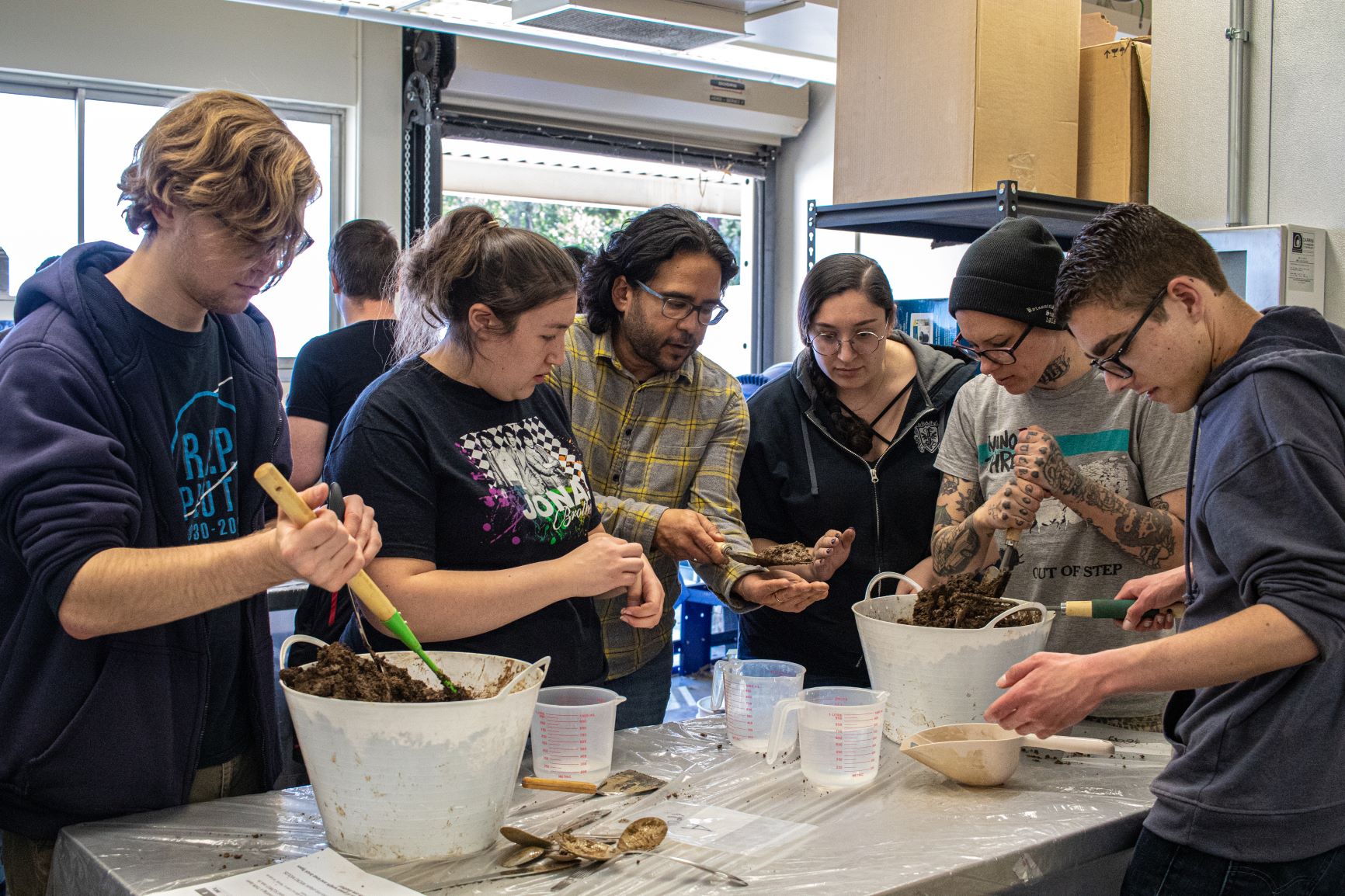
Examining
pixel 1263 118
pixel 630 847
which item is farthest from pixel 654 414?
pixel 1263 118

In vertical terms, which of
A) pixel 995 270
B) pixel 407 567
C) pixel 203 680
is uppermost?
pixel 995 270

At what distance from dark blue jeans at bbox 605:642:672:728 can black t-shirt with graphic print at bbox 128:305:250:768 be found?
0.74 m

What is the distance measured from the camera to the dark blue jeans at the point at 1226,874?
1402 millimetres

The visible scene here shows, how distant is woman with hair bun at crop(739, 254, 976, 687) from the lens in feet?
7.73

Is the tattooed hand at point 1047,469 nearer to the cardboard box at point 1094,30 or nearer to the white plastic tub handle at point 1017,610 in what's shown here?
the white plastic tub handle at point 1017,610

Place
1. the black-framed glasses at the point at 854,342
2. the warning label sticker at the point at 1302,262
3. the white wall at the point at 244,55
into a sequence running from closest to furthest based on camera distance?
the black-framed glasses at the point at 854,342 → the warning label sticker at the point at 1302,262 → the white wall at the point at 244,55

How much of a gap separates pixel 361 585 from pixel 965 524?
1125 millimetres

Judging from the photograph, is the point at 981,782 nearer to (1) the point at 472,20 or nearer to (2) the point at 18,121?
(1) the point at 472,20

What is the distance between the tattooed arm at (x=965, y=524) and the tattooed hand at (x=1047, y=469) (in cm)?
5

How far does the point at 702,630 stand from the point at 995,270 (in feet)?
11.6

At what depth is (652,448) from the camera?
2256 millimetres

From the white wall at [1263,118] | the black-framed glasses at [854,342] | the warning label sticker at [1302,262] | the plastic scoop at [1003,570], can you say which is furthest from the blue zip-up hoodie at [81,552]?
the white wall at [1263,118]

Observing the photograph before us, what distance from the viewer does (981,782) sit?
1.69m

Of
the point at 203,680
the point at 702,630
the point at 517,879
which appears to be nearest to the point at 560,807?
the point at 517,879
